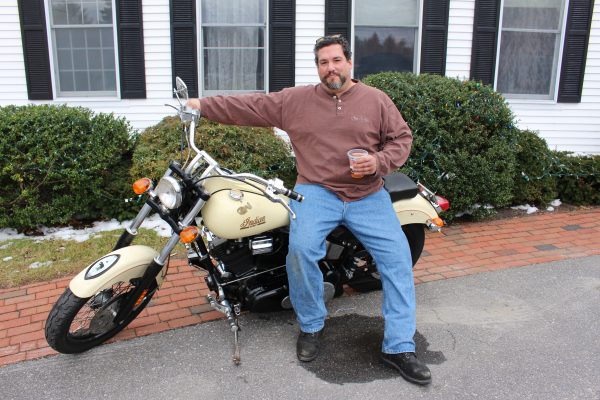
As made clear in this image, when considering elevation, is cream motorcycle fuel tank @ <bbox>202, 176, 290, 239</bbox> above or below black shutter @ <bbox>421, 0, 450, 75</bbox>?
below

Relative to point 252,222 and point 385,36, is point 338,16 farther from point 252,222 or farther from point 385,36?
point 252,222

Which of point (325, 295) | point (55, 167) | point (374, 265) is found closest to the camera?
point (325, 295)

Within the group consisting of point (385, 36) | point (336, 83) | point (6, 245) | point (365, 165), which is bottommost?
point (6, 245)

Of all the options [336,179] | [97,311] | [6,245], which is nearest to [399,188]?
[336,179]

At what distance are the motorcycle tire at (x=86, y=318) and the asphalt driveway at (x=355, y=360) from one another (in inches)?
3.6

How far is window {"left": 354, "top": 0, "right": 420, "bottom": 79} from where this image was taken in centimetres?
685

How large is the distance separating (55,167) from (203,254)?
261cm

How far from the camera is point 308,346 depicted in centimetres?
314

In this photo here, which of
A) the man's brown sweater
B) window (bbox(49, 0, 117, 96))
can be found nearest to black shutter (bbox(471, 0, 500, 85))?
the man's brown sweater

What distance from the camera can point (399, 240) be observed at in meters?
3.18

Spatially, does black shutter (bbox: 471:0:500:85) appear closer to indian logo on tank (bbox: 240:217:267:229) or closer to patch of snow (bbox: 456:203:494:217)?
patch of snow (bbox: 456:203:494:217)

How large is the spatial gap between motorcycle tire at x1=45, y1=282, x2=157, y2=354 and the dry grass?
1.29m

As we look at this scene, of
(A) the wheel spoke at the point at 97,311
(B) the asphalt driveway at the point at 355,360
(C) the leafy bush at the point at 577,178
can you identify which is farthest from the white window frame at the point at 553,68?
(A) the wheel spoke at the point at 97,311

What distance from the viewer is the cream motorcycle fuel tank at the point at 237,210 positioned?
2.92 m
